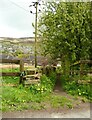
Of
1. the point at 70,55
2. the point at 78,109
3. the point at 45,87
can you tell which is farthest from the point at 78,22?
the point at 78,109

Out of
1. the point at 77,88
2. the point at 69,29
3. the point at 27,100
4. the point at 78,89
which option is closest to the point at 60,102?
the point at 27,100

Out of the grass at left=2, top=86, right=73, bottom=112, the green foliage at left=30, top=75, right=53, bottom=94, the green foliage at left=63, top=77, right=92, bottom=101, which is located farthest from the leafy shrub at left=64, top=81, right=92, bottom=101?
the grass at left=2, top=86, right=73, bottom=112

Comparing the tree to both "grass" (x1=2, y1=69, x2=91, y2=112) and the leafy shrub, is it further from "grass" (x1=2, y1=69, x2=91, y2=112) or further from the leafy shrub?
"grass" (x1=2, y1=69, x2=91, y2=112)

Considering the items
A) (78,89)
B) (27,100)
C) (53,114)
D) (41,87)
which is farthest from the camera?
(78,89)

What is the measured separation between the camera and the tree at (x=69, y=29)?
12.1 m

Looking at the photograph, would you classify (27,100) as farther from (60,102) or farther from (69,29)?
(69,29)

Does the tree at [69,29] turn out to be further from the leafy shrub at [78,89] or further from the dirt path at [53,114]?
the dirt path at [53,114]

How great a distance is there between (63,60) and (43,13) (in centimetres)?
276

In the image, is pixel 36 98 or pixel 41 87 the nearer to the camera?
pixel 36 98

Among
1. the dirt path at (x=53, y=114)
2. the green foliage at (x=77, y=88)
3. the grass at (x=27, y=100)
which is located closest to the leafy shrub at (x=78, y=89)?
the green foliage at (x=77, y=88)

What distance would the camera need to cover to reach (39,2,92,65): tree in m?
12.1

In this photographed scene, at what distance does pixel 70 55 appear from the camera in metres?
12.9

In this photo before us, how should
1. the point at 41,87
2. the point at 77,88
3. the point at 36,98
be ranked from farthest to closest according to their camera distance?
1. the point at 77,88
2. the point at 41,87
3. the point at 36,98

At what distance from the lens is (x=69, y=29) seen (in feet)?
40.2
